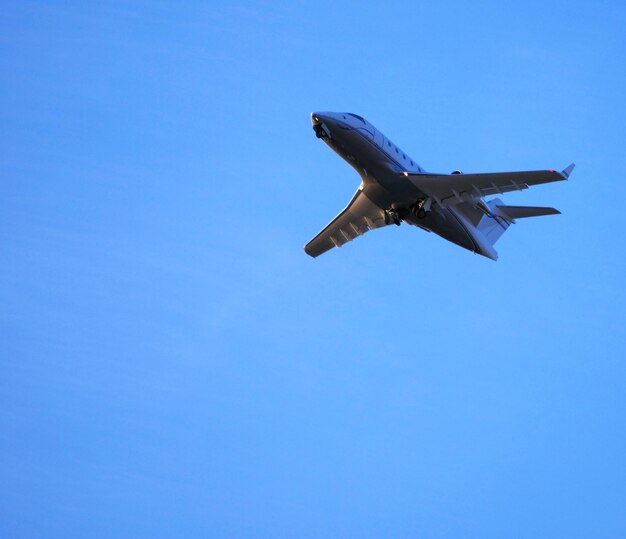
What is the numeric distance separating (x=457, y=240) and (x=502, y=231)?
315 centimetres

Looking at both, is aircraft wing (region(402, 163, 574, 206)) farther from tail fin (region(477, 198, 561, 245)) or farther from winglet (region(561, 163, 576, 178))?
tail fin (region(477, 198, 561, 245))

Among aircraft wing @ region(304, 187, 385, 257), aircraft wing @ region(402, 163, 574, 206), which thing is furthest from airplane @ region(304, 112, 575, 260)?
aircraft wing @ region(304, 187, 385, 257)

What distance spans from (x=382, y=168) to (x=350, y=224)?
6.95m

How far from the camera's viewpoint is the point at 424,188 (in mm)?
49031

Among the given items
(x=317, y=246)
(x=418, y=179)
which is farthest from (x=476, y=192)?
(x=317, y=246)

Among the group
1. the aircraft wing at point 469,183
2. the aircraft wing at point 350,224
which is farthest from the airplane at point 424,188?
the aircraft wing at point 350,224

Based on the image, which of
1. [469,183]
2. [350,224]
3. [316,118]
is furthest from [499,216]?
[316,118]

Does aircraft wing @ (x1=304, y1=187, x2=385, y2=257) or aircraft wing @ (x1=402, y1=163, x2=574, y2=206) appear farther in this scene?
aircraft wing @ (x1=304, y1=187, x2=385, y2=257)

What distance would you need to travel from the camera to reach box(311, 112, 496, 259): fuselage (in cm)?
4841

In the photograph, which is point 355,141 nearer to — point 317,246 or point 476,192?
point 476,192

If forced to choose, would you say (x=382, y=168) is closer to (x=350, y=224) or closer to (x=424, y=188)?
(x=424, y=188)

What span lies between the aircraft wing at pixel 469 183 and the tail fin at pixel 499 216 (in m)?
3.28

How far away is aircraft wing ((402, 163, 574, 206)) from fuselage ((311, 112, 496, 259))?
19.4 inches

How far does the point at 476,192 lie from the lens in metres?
49.1
